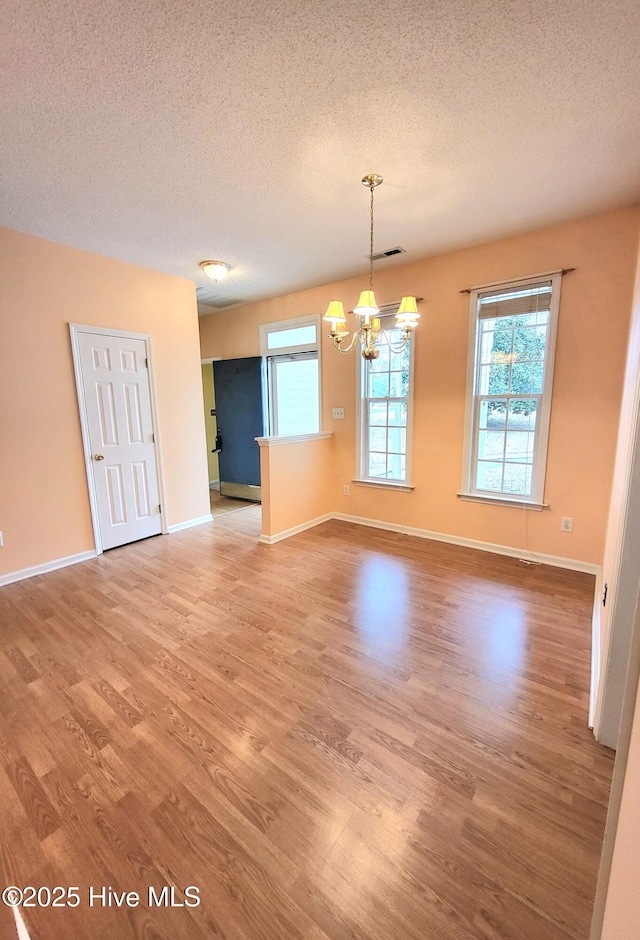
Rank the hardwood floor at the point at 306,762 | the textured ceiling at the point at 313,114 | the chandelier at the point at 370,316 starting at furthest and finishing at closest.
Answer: the chandelier at the point at 370,316 < the textured ceiling at the point at 313,114 < the hardwood floor at the point at 306,762

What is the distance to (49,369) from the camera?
125 inches

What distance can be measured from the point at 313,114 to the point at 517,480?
300 cm

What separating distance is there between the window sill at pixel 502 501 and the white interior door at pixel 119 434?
322cm

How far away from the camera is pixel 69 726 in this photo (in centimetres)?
169

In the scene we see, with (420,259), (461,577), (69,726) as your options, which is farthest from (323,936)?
(420,259)

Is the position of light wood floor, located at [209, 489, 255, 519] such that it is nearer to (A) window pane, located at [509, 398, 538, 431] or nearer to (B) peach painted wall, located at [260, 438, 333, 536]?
(B) peach painted wall, located at [260, 438, 333, 536]

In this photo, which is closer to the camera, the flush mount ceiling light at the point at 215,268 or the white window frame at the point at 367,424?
the flush mount ceiling light at the point at 215,268

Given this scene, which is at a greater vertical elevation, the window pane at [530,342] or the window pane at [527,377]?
the window pane at [530,342]

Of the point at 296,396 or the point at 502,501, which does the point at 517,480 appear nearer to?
the point at 502,501

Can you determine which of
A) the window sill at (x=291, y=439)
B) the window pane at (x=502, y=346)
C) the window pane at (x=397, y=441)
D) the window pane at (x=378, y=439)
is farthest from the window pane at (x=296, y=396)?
the window pane at (x=502, y=346)

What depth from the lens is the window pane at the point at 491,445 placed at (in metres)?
3.43

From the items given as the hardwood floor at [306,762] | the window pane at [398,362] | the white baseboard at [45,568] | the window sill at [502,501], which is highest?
the window pane at [398,362]

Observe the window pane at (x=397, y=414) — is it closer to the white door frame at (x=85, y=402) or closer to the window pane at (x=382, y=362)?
the window pane at (x=382, y=362)

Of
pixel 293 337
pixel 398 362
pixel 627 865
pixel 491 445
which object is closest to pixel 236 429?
pixel 293 337
